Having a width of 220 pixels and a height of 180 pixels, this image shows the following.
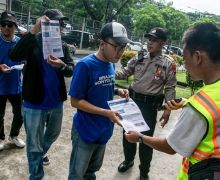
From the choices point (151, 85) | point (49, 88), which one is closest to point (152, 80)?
point (151, 85)

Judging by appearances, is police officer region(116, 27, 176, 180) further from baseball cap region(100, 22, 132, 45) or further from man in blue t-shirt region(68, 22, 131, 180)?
baseball cap region(100, 22, 132, 45)

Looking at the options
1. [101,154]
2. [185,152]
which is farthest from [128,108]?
[185,152]

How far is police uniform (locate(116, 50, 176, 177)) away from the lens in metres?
3.95

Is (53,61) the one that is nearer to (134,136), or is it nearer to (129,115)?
(129,115)

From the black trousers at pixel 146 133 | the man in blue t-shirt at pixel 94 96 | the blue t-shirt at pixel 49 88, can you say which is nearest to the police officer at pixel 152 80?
the black trousers at pixel 146 133

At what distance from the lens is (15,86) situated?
4430 millimetres

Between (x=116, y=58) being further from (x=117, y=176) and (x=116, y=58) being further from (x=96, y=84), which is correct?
(x=117, y=176)

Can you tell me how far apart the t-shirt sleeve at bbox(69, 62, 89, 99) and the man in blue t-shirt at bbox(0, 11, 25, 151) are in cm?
180

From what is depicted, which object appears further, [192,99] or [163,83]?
[163,83]

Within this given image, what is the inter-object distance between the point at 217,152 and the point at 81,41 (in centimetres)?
2433

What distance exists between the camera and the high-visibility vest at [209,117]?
5.37 feet

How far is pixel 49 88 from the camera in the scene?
3383mm

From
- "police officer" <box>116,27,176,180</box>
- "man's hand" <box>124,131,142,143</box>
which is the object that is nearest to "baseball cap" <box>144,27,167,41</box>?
"police officer" <box>116,27,176,180</box>

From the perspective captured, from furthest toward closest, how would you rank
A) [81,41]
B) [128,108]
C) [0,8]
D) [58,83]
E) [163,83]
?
[81,41] < [0,8] < [163,83] < [58,83] < [128,108]
